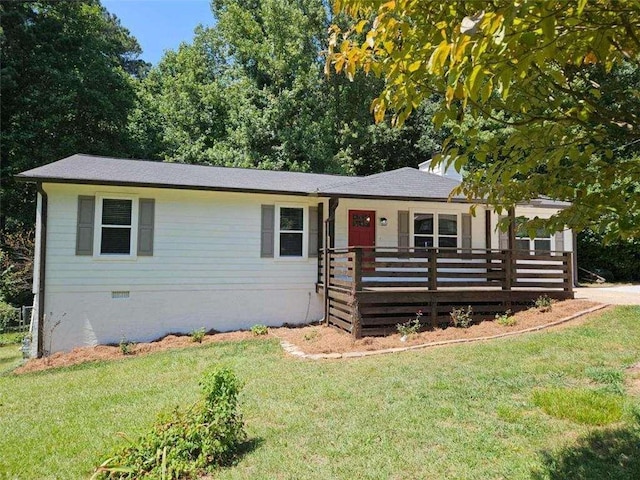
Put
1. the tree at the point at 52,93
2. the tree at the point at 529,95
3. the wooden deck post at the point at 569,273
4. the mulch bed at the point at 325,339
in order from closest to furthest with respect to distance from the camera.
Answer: the tree at the point at 529,95 → the mulch bed at the point at 325,339 → the wooden deck post at the point at 569,273 → the tree at the point at 52,93

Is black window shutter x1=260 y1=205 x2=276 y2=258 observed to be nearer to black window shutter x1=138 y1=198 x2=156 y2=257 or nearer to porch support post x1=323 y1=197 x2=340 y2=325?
porch support post x1=323 y1=197 x2=340 y2=325

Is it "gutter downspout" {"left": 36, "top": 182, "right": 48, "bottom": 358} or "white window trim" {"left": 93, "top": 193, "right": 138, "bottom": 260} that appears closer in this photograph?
"gutter downspout" {"left": 36, "top": 182, "right": 48, "bottom": 358}

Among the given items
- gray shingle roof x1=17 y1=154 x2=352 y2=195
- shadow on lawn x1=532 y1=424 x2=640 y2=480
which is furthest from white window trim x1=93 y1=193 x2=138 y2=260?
shadow on lawn x1=532 y1=424 x2=640 y2=480

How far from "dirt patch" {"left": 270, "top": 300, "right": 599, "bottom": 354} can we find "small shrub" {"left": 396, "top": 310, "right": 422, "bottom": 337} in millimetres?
141

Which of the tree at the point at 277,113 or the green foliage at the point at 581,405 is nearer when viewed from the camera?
the green foliage at the point at 581,405

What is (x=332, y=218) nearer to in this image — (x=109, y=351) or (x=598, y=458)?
(x=109, y=351)

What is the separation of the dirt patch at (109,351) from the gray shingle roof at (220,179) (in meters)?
3.60

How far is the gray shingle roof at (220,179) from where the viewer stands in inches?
380

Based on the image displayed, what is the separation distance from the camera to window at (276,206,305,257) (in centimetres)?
1141

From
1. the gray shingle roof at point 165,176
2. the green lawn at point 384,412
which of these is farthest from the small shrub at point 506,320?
the gray shingle roof at point 165,176

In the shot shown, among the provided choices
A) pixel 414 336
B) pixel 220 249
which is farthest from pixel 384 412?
pixel 220 249

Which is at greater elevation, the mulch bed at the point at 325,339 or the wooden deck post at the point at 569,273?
the wooden deck post at the point at 569,273

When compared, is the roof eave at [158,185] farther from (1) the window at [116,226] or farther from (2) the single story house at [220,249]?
(1) the window at [116,226]

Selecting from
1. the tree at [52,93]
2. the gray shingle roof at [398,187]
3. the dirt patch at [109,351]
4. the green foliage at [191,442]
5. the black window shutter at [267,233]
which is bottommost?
the dirt patch at [109,351]
